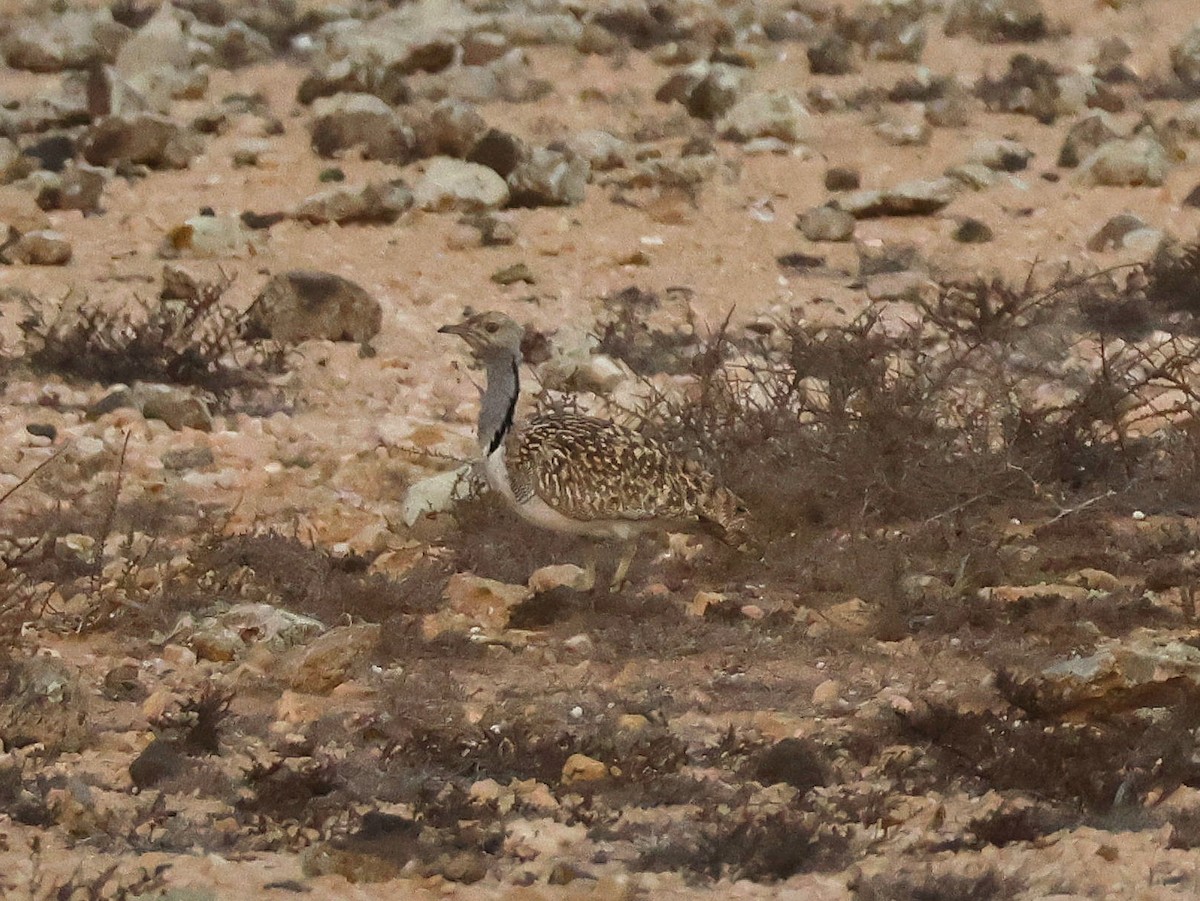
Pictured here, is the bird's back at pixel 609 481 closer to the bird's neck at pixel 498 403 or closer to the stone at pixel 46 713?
the bird's neck at pixel 498 403

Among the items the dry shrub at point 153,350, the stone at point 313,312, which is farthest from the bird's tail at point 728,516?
the stone at point 313,312

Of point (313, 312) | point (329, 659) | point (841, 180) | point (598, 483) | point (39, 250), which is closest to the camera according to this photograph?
point (329, 659)

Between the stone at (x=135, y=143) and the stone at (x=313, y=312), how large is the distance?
279 cm

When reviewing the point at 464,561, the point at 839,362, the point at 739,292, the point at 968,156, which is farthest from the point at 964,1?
the point at 464,561

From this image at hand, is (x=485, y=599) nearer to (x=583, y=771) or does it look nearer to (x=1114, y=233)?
(x=583, y=771)

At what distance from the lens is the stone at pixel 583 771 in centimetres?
456

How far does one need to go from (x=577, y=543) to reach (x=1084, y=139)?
19.0ft

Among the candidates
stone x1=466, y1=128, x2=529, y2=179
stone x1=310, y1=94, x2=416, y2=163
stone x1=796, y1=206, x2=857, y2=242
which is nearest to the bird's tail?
stone x1=796, y1=206, x2=857, y2=242

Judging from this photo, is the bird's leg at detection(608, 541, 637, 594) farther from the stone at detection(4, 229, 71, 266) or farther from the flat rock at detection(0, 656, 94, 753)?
the stone at detection(4, 229, 71, 266)

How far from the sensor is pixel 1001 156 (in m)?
11.1

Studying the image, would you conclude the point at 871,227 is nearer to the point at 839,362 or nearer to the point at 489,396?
the point at 839,362

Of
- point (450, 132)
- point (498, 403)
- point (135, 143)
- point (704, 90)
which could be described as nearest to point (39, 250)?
point (135, 143)

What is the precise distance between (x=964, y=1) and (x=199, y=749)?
11240 mm

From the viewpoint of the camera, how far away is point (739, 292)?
9242 millimetres
